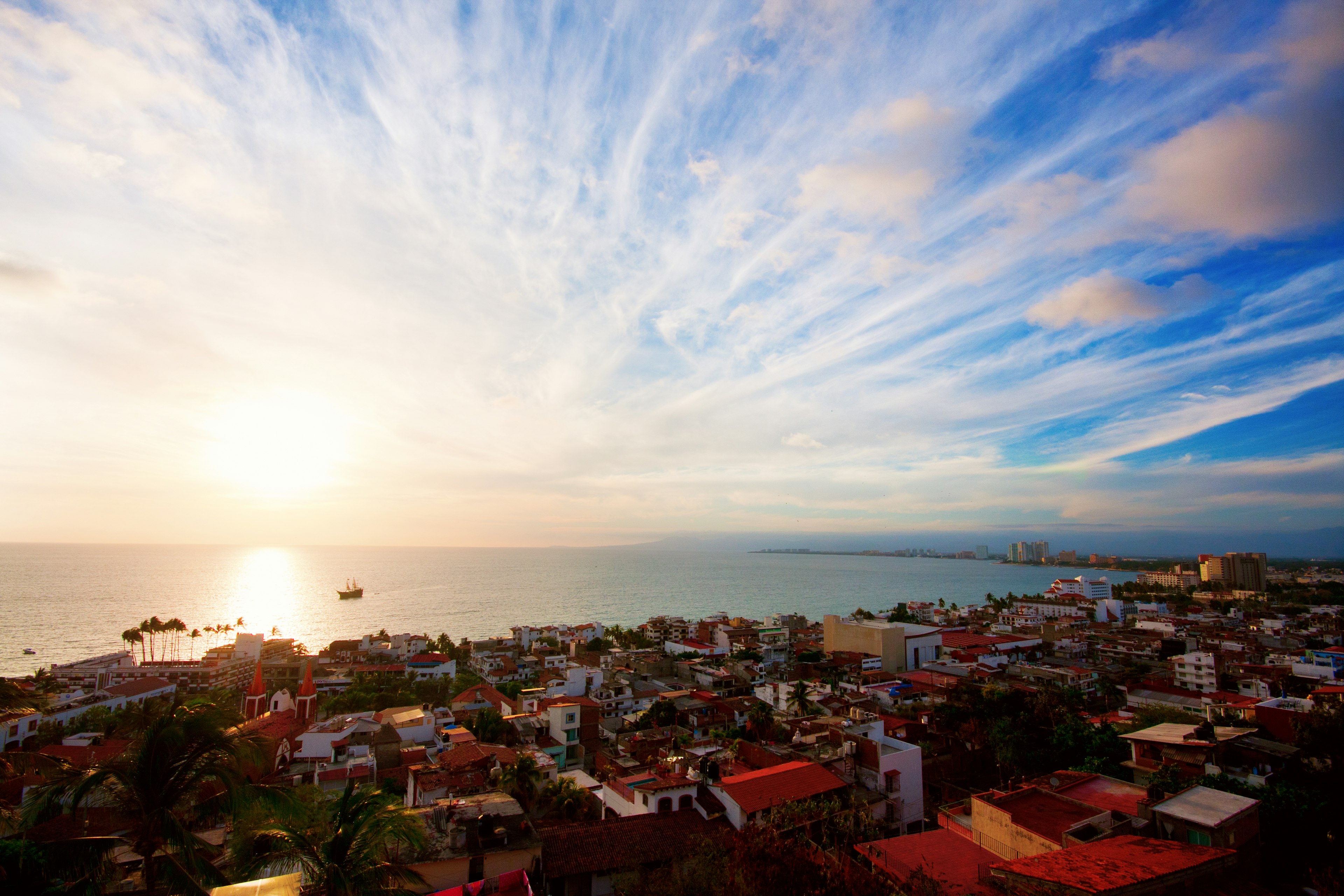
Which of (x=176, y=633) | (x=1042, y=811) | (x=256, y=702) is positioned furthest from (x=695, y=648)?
(x=176, y=633)

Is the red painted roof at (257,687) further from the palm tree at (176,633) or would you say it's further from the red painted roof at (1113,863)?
the red painted roof at (1113,863)

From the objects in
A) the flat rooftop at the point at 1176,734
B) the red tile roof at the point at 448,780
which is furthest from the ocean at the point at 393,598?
the flat rooftop at the point at 1176,734

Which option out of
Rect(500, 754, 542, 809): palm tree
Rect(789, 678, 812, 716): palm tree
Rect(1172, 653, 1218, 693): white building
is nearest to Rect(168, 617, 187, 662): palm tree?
Rect(500, 754, 542, 809): palm tree

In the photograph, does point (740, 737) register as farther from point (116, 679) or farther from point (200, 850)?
point (116, 679)

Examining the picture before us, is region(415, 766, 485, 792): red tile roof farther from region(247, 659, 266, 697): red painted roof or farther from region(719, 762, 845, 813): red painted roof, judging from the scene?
region(247, 659, 266, 697): red painted roof

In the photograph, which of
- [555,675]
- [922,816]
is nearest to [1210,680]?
[922,816]

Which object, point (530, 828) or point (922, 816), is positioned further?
point (922, 816)
